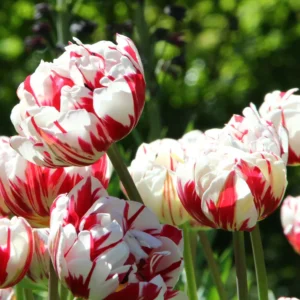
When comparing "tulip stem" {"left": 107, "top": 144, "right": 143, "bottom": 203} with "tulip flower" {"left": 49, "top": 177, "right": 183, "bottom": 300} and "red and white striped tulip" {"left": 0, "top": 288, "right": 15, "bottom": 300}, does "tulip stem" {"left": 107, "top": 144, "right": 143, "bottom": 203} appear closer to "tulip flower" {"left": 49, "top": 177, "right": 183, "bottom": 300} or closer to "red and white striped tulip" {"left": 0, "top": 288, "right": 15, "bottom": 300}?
"tulip flower" {"left": 49, "top": 177, "right": 183, "bottom": 300}

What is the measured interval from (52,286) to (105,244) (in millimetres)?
59

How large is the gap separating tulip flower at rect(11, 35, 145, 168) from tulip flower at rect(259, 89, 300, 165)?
0.40 feet

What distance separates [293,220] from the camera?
2.63ft

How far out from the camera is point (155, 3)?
382 centimetres

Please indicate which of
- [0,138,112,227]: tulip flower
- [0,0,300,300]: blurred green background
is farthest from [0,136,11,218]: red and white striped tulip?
[0,0,300,300]: blurred green background

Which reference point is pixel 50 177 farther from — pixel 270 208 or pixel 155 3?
pixel 155 3

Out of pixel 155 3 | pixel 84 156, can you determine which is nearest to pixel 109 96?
pixel 84 156

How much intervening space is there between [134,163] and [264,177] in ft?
0.42

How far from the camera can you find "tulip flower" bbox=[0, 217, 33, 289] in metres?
0.57

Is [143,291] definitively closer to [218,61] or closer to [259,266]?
[259,266]

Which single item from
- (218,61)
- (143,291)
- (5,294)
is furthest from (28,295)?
(218,61)

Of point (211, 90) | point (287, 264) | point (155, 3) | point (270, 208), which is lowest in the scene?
point (287, 264)

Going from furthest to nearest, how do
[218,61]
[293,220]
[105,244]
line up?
[218,61]
[293,220]
[105,244]

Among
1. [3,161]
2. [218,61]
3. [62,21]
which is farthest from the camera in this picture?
[218,61]
